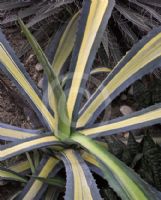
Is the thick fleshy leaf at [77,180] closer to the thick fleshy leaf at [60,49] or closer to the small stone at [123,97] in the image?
the thick fleshy leaf at [60,49]

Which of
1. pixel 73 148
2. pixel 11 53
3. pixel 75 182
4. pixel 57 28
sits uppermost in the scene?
pixel 57 28

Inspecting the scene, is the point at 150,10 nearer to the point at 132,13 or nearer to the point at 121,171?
the point at 132,13

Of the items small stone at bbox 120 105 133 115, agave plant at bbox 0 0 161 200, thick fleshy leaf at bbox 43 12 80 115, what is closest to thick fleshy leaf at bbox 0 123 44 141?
agave plant at bbox 0 0 161 200

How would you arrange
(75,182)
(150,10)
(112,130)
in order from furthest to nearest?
(150,10) → (112,130) → (75,182)

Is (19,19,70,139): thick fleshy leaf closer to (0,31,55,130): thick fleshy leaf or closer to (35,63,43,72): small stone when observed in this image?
(0,31,55,130): thick fleshy leaf

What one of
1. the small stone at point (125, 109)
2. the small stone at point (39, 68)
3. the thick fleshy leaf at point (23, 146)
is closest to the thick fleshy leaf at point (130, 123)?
the thick fleshy leaf at point (23, 146)

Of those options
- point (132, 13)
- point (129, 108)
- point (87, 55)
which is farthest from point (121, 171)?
point (132, 13)
